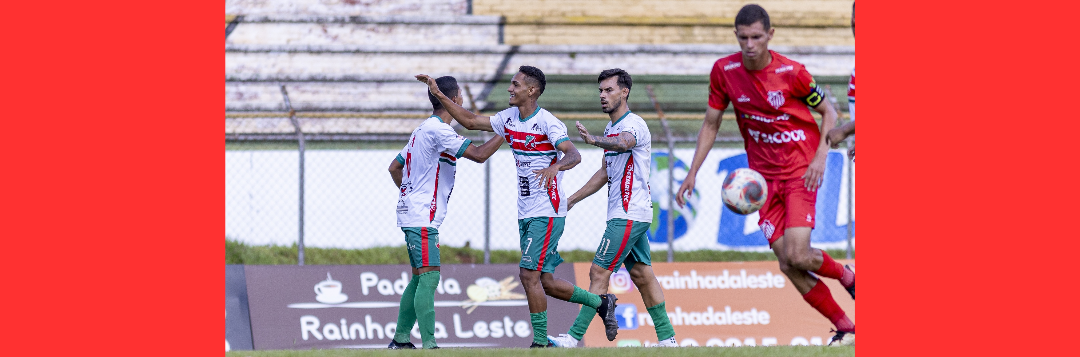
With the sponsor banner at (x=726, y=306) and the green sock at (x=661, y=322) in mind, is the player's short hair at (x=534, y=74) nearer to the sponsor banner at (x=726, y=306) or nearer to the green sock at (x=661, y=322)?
the green sock at (x=661, y=322)

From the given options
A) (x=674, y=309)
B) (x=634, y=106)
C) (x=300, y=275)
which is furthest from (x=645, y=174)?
(x=634, y=106)

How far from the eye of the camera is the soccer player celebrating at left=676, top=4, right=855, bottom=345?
641 cm

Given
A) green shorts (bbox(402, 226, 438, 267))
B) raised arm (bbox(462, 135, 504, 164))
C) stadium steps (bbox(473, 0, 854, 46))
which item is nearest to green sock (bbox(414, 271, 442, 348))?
green shorts (bbox(402, 226, 438, 267))

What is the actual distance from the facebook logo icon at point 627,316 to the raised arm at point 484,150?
3.83 m

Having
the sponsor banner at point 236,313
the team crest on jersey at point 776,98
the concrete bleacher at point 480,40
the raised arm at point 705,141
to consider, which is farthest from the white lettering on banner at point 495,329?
the concrete bleacher at point 480,40

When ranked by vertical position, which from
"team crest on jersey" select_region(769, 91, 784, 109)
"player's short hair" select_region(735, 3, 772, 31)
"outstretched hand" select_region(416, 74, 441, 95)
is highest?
"player's short hair" select_region(735, 3, 772, 31)

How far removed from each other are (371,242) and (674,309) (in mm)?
4570

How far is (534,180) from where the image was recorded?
24.3ft

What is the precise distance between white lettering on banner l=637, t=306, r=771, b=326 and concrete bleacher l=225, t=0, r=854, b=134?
841 centimetres

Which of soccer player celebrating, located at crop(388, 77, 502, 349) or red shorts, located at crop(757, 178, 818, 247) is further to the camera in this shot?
soccer player celebrating, located at crop(388, 77, 502, 349)

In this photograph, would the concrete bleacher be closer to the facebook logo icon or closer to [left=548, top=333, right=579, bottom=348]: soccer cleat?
the facebook logo icon

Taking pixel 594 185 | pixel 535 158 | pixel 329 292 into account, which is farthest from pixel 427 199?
pixel 329 292

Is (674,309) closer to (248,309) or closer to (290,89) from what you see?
(248,309)

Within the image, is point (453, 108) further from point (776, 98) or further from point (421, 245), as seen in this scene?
point (776, 98)
